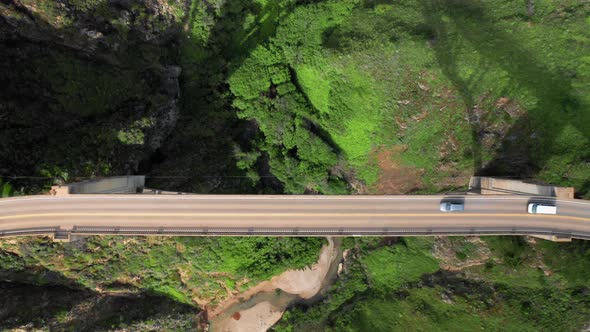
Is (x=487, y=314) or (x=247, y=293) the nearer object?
(x=487, y=314)

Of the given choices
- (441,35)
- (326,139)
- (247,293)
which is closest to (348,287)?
(247,293)

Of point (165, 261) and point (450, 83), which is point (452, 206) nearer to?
point (450, 83)

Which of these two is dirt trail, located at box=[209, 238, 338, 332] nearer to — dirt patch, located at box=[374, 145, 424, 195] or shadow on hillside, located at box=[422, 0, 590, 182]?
dirt patch, located at box=[374, 145, 424, 195]

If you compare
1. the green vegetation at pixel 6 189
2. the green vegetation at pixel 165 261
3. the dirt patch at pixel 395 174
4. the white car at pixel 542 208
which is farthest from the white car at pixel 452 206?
the green vegetation at pixel 6 189

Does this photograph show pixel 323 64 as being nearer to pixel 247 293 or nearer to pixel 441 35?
pixel 441 35

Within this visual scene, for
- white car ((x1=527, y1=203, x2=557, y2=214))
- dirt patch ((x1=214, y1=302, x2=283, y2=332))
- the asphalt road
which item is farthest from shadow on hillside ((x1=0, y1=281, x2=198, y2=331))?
white car ((x1=527, y1=203, x2=557, y2=214))

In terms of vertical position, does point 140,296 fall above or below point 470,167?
below

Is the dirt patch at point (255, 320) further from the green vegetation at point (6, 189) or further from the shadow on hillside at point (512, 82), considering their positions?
the shadow on hillside at point (512, 82)

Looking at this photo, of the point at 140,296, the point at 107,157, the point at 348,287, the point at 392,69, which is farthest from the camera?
the point at 348,287
